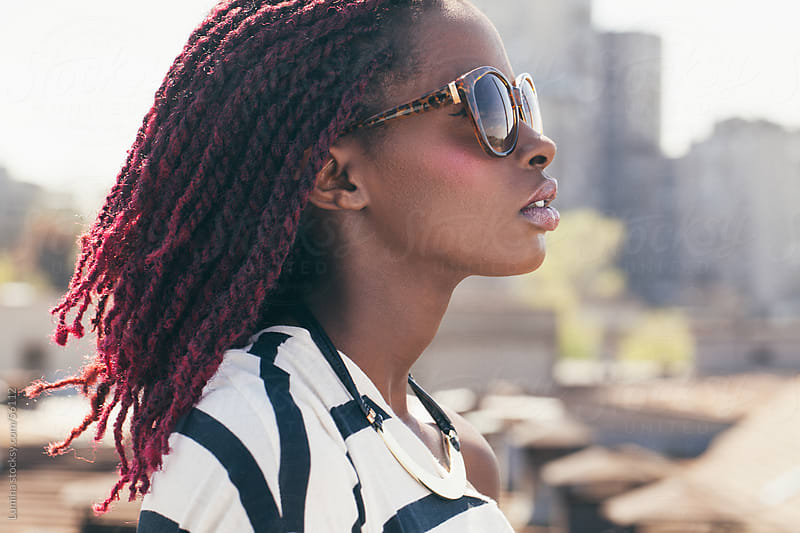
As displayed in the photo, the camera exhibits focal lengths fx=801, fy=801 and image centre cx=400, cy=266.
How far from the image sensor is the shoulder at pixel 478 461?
2.32m

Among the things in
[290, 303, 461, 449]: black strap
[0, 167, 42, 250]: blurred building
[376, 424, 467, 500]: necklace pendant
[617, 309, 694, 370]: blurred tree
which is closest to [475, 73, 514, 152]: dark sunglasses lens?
[290, 303, 461, 449]: black strap

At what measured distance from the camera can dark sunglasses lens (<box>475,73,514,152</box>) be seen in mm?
1806

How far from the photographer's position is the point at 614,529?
778cm

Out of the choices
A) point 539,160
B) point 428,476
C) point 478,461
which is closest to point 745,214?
point 478,461

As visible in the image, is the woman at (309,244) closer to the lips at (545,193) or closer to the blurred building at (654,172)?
the lips at (545,193)

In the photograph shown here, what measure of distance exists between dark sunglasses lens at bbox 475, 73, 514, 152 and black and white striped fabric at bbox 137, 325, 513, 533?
618 millimetres

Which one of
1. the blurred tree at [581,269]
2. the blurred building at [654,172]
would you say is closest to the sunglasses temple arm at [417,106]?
the blurred tree at [581,269]

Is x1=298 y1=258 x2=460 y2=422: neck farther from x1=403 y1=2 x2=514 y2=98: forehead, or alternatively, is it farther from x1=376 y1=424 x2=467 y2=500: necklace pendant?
x1=403 y1=2 x2=514 y2=98: forehead

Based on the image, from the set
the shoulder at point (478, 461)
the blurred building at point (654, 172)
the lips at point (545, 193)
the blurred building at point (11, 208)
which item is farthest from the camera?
the blurred building at point (654, 172)

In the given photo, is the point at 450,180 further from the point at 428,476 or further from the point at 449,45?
the point at 428,476

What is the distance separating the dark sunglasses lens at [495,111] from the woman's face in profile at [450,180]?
0.03 metres

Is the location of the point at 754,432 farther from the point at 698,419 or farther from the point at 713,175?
the point at 713,175

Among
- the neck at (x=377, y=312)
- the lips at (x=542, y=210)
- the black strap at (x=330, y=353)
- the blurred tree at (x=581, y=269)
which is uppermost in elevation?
the blurred tree at (x=581, y=269)

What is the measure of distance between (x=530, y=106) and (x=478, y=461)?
104 cm
